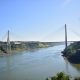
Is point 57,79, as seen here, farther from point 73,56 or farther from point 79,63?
point 73,56

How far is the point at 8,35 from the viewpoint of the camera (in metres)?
36.9

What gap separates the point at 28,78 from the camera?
12156 mm

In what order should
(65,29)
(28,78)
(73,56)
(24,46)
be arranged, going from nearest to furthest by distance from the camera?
1. (28,78)
2. (73,56)
3. (65,29)
4. (24,46)

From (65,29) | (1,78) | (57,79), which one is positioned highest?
(65,29)

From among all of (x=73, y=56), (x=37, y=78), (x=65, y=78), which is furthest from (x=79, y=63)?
(x=65, y=78)

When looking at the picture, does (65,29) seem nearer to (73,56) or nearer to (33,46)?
(73,56)

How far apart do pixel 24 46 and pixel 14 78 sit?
39586mm

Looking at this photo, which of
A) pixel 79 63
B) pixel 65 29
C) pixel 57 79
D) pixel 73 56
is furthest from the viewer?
pixel 65 29

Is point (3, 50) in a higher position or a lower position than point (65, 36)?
lower

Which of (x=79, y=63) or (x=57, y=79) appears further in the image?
(x=79, y=63)

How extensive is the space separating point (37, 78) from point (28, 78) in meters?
0.52

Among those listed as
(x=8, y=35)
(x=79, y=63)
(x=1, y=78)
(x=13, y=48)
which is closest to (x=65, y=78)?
(x=1, y=78)

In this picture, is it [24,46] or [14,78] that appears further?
[24,46]

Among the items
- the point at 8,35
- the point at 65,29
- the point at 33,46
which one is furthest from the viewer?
the point at 33,46
